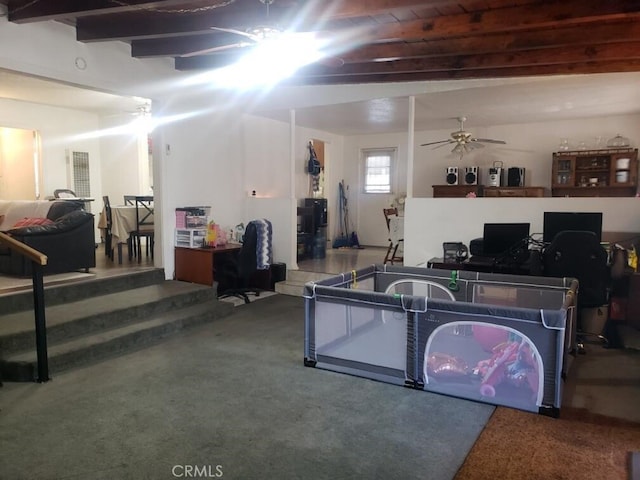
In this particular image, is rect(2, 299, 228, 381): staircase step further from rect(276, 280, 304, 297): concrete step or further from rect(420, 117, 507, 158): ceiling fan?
rect(420, 117, 507, 158): ceiling fan

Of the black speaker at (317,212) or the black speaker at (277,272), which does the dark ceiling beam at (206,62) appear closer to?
the black speaker at (277,272)

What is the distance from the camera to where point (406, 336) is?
135 inches

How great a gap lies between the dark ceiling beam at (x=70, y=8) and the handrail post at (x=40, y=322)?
2.02 metres

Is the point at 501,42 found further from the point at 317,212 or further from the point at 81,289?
the point at 317,212

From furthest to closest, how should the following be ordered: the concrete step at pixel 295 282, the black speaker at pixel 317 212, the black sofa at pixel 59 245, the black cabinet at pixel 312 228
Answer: the black speaker at pixel 317 212
the black cabinet at pixel 312 228
the concrete step at pixel 295 282
the black sofa at pixel 59 245

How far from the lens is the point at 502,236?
17.4 feet

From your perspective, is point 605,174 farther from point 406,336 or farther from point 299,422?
point 299,422

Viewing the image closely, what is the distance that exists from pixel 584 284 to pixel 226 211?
15.6ft

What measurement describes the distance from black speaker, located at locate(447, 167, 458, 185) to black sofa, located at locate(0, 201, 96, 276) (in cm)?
592

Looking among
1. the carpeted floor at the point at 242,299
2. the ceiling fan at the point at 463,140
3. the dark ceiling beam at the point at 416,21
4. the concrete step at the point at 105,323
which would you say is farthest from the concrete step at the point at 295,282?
the dark ceiling beam at the point at 416,21

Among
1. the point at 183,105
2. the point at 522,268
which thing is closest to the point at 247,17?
the point at 183,105

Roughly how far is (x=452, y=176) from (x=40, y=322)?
6948 millimetres

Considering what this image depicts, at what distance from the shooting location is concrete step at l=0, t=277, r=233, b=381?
12.3ft

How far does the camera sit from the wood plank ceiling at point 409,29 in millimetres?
3293
